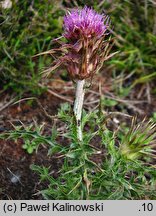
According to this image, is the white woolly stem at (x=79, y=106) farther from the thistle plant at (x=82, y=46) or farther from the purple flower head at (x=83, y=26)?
the purple flower head at (x=83, y=26)

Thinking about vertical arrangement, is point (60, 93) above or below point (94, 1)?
below

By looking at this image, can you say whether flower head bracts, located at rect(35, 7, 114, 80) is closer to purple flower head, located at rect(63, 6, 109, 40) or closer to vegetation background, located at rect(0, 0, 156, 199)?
purple flower head, located at rect(63, 6, 109, 40)

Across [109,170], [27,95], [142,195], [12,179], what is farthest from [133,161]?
[27,95]

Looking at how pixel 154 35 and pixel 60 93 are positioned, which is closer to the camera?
pixel 60 93

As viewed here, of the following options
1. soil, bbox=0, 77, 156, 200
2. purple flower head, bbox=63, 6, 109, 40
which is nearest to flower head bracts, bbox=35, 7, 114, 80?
purple flower head, bbox=63, 6, 109, 40

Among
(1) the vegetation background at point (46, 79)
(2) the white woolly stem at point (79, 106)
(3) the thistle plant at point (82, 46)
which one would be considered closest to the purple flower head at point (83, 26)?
(3) the thistle plant at point (82, 46)

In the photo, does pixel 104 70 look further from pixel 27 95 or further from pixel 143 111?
pixel 27 95

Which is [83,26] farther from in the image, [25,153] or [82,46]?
[25,153]
